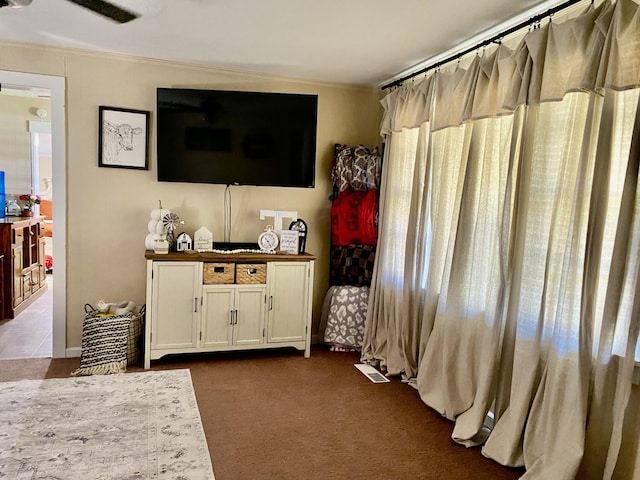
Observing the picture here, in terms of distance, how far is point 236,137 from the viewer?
145 inches

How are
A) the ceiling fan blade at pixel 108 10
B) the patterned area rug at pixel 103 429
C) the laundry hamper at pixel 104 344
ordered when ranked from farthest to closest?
the laundry hamper at pixel 104 344 < the patterned area rug at pixel 103 429 < the ceiling fan blade at pixel 108 10

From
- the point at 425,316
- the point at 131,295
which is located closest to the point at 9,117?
the point at 131,295

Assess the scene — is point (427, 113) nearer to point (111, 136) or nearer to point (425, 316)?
point (425, 316)

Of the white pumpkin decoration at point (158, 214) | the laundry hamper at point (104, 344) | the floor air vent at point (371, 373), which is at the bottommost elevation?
the floor air vent at point (371, 373)

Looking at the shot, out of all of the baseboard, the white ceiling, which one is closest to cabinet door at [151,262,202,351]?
the baseboard

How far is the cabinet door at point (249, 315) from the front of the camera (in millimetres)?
3615

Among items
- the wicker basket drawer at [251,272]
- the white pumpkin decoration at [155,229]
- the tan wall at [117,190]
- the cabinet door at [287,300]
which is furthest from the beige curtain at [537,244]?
the white pumpkin decoration at [155,229]

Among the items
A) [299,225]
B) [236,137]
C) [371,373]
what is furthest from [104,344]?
[371,373]

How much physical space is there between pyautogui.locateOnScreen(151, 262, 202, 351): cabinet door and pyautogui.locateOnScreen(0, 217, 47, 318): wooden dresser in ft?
7.24

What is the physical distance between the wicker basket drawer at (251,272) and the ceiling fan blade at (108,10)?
1.89 m

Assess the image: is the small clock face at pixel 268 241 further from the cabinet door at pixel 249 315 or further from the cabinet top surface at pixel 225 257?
the cabinet door at pixel 249 315

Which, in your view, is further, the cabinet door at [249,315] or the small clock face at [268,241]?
the small clock face at [268,241]

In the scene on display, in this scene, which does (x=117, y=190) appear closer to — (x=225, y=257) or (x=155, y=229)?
(x=155, y=229)

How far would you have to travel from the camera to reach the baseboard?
143 inches
